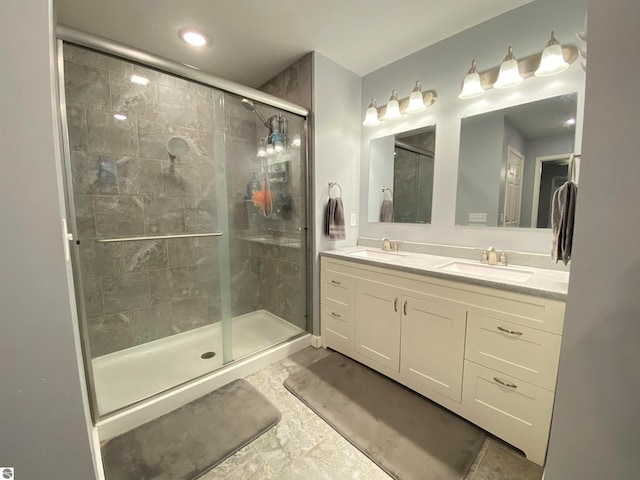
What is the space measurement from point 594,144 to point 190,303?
279 cm

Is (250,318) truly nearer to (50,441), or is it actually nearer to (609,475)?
(50,441)

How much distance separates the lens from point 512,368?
4.07ft

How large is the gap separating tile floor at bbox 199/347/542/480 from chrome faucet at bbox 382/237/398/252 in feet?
4.45

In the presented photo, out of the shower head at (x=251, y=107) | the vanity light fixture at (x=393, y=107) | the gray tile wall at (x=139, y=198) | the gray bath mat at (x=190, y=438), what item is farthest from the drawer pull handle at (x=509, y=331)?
the shower head at (x=251, y=107)

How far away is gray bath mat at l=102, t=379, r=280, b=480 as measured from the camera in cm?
121

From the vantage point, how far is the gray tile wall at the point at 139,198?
1.87 metres

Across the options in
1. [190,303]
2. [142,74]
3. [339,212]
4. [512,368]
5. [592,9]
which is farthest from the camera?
[190,303]

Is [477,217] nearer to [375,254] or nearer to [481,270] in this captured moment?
[481,270]

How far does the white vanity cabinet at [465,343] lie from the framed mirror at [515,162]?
2.30 ft

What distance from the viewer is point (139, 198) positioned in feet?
6.93

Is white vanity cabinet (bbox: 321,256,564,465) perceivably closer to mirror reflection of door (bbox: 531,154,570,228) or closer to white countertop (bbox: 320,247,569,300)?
white countertop (bbox: 320,247,569,300)

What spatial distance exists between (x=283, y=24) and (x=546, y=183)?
201 centimetres

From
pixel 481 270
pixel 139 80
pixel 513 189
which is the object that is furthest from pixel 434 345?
pixel 139 80

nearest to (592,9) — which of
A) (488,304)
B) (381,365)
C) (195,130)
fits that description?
(488,304)
